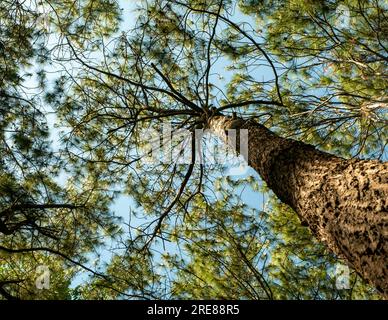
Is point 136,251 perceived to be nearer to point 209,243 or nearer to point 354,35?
point 209,243

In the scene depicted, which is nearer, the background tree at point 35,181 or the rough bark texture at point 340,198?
the rough bark texture at point 340,198

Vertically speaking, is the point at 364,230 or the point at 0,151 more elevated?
the point at 0,151

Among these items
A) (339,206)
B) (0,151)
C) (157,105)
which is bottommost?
(339,206)

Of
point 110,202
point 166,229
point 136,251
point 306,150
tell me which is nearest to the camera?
point 306,150

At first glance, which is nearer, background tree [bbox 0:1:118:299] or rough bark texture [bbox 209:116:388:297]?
rough bark texture [bbox 209:116:388:297]

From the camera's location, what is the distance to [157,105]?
4.10 metres

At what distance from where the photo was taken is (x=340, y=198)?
1298 mm

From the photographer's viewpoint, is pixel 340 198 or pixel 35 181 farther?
pixel 35 181

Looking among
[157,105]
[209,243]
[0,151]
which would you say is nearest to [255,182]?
[209,243]

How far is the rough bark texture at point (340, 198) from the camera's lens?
1.07m

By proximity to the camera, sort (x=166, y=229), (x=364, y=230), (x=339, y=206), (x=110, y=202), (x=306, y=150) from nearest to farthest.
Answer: (x=364, y=230)
(x=339, y=206)
(x=306, y=150)
(x=110, y=202)
(x=166, y=229)

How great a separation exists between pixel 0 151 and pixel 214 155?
221cm

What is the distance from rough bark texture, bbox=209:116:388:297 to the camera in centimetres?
107

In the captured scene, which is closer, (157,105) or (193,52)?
(193,52)
